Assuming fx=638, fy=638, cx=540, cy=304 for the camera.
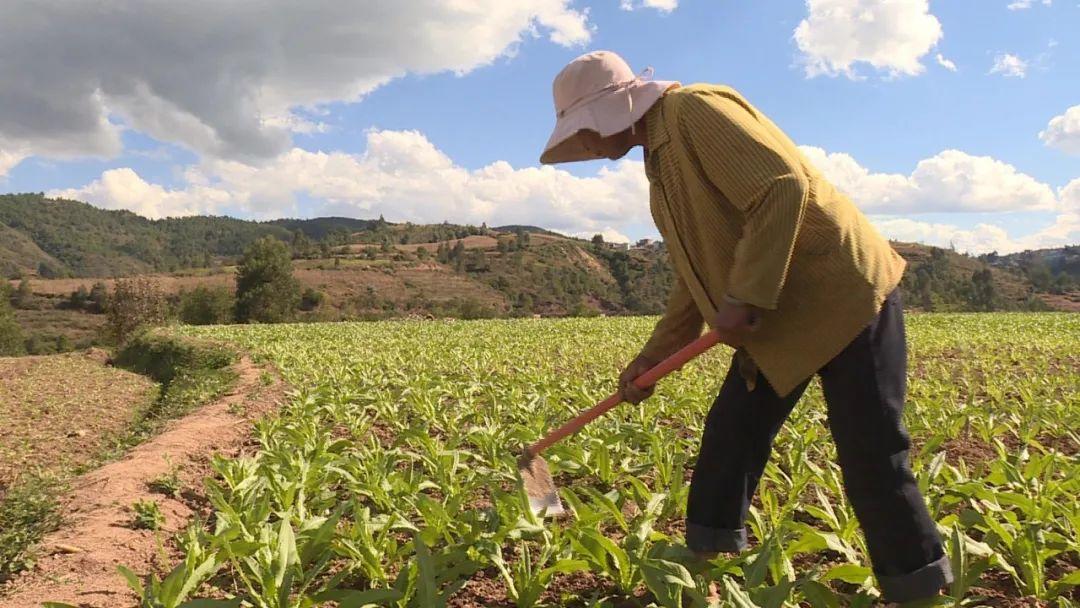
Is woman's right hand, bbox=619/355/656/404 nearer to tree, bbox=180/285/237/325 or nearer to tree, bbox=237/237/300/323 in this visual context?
tree, bbox=180/285/237/325

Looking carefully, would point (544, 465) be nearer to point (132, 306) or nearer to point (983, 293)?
point (132, 306)

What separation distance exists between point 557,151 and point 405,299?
7372cm

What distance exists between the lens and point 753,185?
175cm

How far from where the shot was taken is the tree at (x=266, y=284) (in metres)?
50.8

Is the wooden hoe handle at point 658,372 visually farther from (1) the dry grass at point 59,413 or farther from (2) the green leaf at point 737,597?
(1) the dry grass at point 59,413

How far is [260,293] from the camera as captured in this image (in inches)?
2028

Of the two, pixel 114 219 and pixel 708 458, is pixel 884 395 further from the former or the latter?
pixel 114 219

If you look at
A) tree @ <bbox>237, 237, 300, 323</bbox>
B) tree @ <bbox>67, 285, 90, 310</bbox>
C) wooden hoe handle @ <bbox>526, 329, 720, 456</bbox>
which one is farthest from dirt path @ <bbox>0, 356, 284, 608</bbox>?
tree @ <bbox>67, 285, 90, 310</bbox>

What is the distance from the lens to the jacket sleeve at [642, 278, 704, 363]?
2473 millimetres

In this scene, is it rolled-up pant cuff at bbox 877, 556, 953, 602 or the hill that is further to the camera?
the hill

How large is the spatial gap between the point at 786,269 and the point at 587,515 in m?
1.32

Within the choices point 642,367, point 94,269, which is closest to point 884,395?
point 642,367

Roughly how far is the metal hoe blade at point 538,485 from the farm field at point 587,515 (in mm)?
83

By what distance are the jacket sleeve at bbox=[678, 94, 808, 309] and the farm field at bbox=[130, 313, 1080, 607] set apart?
100 centimetres
